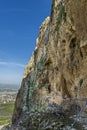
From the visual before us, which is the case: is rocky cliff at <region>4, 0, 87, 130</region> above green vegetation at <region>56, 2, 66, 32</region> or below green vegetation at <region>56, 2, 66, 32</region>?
below

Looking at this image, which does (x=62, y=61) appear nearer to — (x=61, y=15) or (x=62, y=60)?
(x=62, y=60)

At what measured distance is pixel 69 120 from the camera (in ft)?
53.3

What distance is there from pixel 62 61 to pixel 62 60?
0.36ft

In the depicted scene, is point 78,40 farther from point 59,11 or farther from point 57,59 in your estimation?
point 59,11

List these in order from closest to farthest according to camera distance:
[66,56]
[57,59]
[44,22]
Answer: [66,56] < [57,59] < [44,22]

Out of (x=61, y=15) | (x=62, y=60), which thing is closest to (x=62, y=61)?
(x=62, y=60)

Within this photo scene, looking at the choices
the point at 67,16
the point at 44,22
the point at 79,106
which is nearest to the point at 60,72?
the point at 67,16

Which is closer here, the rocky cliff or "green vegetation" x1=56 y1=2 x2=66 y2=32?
the rocky cliff

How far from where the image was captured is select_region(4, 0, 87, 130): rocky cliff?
73.7ft

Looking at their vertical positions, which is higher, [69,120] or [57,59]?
[57,59]

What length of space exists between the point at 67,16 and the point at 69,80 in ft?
16.5

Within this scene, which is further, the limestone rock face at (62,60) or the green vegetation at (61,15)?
the green vegetation at (61,15)

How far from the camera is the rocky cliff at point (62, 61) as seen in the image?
22.5 m

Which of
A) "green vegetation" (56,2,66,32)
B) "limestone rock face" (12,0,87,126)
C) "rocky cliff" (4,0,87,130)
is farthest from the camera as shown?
"green vegetation" (56,2,66,32)
